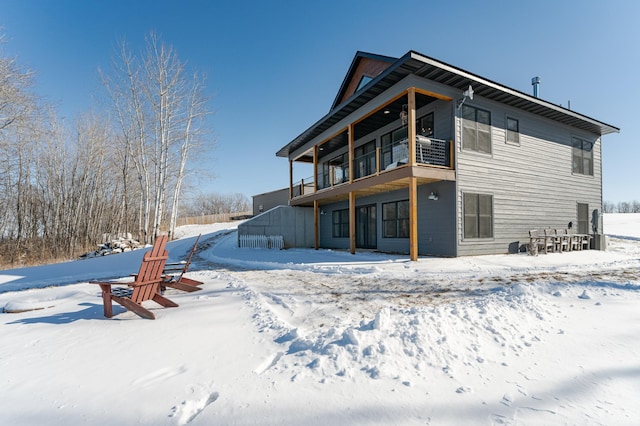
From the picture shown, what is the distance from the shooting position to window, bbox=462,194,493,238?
10.1 m

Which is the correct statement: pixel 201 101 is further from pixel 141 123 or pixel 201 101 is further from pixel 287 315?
pixel 287 315

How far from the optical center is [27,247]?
587 inches

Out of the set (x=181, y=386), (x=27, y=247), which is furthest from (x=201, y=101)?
(x=181, y=386)

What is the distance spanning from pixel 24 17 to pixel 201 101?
859cm

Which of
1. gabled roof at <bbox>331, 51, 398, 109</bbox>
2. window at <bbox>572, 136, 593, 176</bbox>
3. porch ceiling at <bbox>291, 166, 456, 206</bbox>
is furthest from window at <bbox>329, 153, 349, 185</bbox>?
window at <bbox>572, 136, 593, 176</bbox>

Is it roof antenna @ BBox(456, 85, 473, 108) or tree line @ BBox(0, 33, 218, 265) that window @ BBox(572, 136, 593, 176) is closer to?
roof antenna @ BBox(456, 85, 473, 108)

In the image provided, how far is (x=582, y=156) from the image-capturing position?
1377cm

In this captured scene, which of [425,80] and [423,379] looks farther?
[425,80]

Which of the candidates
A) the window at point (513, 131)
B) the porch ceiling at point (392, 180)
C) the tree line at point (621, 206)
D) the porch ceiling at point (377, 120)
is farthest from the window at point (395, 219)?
the tree line at point (621, 206)

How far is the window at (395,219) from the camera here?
1187cm

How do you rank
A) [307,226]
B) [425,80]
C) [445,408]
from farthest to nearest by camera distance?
[307,226] → [425,80] → [445,408]

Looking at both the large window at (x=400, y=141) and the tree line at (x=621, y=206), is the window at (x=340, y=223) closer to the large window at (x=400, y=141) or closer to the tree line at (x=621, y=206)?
the large window at (x=400, y=141)

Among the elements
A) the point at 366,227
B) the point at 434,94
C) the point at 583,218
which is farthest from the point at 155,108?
the point at 583,218

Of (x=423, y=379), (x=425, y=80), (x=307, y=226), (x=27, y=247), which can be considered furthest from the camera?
(x=307, y=226)
